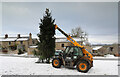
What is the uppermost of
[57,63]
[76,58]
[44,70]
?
[76,58]

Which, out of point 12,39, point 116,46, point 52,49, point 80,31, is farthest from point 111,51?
point 12,39

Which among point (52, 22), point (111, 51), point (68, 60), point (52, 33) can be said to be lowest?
point (111, 51)

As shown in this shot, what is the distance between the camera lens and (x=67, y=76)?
7484 mm

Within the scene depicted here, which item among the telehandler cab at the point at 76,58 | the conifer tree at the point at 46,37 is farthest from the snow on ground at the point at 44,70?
the conifer tree at the point at 46,37

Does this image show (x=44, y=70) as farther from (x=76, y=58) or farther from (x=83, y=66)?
(x=83, y=66)

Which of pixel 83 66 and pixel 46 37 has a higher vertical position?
pixel 46 37

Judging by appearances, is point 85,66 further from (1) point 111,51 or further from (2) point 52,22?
(1) point 111,51

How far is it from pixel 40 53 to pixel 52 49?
1.75m

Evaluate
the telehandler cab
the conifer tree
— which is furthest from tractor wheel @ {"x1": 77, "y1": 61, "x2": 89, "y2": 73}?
the conifer tree

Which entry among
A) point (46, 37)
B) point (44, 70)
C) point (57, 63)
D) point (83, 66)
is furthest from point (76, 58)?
point (46, 37)

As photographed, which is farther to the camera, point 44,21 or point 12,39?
point 12,39

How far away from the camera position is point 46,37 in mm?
12938

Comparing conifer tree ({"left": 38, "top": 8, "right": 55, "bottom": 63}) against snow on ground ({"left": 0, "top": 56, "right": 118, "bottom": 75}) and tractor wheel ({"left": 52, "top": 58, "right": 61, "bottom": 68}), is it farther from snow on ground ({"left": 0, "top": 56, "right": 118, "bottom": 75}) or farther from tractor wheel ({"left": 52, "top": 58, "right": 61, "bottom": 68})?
tractor wheel ({"left": 52, "top": 58, "right": 61, "bottom": 68})

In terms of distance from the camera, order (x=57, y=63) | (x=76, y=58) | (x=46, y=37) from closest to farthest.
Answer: (x=76, y=58)
(x=57, y=63)
(x=46, y=37)
